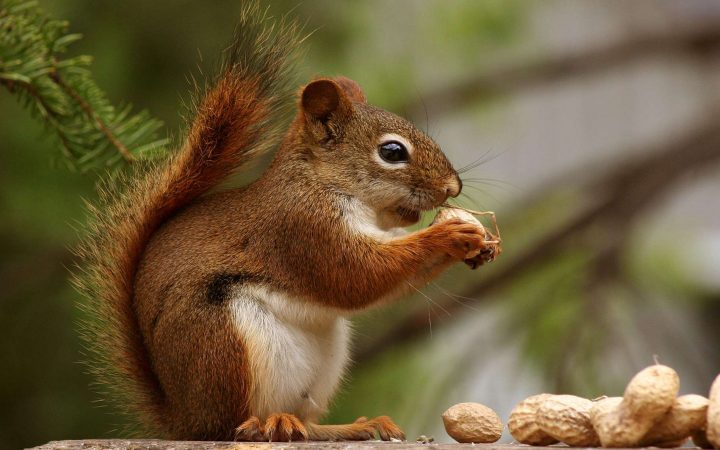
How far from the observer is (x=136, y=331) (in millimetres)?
1754

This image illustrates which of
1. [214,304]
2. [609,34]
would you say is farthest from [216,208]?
[609,34]

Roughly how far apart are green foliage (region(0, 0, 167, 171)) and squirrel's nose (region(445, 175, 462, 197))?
1.68 feet

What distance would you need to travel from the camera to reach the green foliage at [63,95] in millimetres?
1619

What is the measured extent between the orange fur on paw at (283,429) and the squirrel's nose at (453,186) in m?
0.49

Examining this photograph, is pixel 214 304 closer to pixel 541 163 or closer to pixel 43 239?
pixel 43 239

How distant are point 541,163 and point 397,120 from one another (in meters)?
2.75

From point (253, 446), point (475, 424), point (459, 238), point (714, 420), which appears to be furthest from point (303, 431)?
point (714, 420)

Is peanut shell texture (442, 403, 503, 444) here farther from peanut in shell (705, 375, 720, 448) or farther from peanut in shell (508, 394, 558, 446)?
peanut in shell (705, 375, 720, 448)

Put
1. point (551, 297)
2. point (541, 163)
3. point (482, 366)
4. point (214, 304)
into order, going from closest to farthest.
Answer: point (214, 304), point (551, 297), point (482, 366), point (541, 163)

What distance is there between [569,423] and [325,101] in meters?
0.74

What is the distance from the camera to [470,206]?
275 centimetres

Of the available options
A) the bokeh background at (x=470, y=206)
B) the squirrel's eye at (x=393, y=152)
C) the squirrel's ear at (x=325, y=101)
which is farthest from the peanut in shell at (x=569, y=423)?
the squirrel's ear at (x=325, y=101)

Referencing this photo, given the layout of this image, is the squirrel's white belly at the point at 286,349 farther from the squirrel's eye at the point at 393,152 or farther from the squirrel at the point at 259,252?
the squirrel's eye at the point at 393,152

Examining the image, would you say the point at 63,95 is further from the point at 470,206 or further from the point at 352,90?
the point at 470,206
